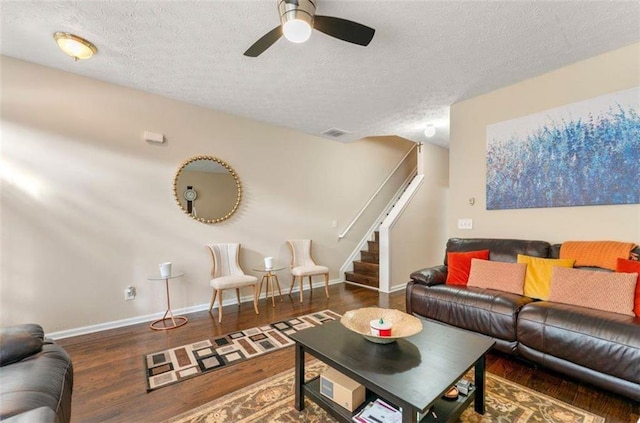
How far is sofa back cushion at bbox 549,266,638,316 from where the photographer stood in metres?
1.82

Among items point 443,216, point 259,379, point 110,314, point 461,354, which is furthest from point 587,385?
point 110,314

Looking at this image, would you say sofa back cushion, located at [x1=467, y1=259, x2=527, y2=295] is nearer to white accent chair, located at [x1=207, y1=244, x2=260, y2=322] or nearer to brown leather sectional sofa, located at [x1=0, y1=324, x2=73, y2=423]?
white accent chair, located at [x1=207, y1=244, x2=260, y2=322]

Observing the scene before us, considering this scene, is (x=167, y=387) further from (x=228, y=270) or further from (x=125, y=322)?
(x=228, y=270)

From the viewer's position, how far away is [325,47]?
2.22 metres

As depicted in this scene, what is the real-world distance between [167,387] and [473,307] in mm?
2413

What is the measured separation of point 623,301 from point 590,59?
2.11 m

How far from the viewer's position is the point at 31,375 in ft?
3.68

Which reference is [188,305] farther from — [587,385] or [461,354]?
[587,385]

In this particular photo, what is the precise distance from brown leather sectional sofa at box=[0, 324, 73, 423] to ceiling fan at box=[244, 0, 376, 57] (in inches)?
80.8

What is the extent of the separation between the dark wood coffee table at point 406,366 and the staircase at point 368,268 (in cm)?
274

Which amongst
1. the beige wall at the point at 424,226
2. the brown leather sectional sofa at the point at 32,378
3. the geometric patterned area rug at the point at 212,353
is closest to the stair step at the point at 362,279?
the beige wall at the point at 424,226

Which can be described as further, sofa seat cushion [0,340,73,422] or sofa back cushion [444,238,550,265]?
sofa back cushion [444,238,550,265]

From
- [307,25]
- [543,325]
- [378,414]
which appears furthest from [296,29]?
[543,325]

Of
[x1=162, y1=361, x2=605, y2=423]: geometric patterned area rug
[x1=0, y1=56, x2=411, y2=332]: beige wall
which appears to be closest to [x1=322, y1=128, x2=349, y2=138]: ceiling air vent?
[x1=0, y1=56, x2=411, y2=332]: beige wall
